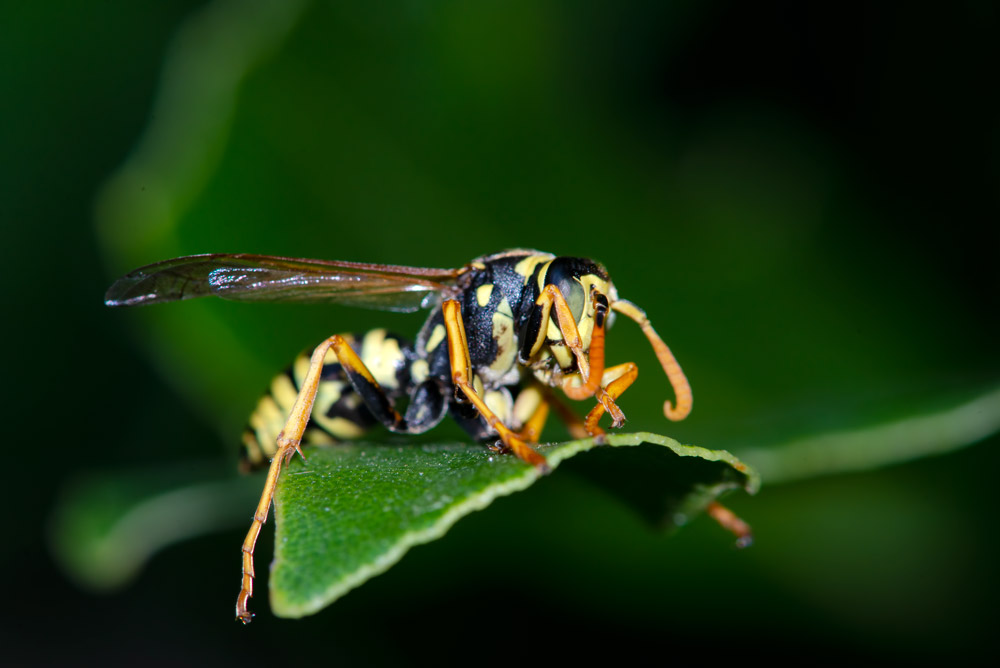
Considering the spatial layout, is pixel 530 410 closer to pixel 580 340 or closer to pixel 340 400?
pixel 580 340

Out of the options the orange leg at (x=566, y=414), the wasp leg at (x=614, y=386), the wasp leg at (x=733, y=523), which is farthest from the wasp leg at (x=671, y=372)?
the orange leg at (x=566, y=414)

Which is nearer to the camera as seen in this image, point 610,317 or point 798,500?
point 610,317

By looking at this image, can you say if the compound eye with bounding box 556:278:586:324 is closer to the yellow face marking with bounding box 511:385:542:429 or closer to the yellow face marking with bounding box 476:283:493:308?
the yellow face marking with bounding box 476:283:493:308

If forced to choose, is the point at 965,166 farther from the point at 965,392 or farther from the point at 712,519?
the point at 712,519

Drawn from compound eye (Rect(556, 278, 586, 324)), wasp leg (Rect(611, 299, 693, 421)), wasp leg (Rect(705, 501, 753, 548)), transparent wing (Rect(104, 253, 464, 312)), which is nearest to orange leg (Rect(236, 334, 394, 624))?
transparent wing (Rect(104, 253, 464, 312))

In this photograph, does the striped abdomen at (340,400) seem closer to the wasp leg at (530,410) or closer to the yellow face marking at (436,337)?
the yellow face marking at (436,337)

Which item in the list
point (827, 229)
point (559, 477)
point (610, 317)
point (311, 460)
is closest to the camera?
point (311, 460)

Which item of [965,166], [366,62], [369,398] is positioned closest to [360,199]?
[366,62]
